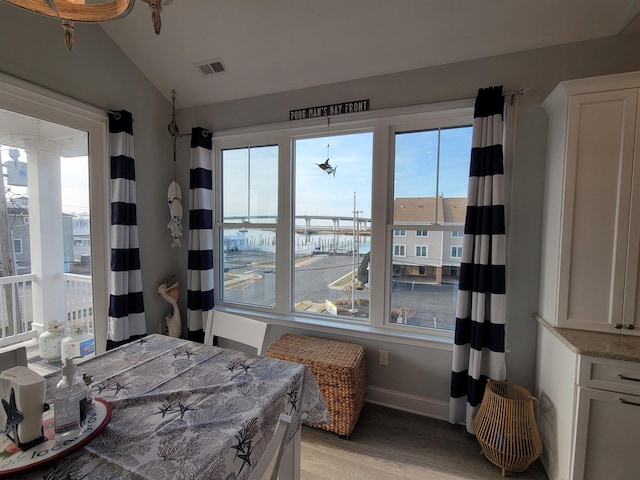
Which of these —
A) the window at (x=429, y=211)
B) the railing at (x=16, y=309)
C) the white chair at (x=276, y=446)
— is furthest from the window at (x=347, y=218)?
the white chair at (x=276, y=446)

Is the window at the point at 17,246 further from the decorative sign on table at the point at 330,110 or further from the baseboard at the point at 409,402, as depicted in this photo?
the baseboard at the point at 409,402

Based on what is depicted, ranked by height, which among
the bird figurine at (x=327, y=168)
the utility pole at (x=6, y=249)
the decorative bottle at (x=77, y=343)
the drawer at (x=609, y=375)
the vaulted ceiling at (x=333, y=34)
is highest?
the vaulted ceiling at (x=333, y=34)

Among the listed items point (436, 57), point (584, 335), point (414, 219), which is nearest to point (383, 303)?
point (414, 219)

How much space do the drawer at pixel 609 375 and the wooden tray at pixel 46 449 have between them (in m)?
1.93

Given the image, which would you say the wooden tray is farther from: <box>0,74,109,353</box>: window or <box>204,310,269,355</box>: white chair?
<box>0,74,109,353</box>: window

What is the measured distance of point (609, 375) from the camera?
1279 mm

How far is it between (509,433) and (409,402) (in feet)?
2.23

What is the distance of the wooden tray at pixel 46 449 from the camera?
0.72m

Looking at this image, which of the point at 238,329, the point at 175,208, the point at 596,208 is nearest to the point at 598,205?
the point at 596,208

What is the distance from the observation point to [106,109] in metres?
2.24

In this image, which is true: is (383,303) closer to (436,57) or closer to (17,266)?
(436,57)

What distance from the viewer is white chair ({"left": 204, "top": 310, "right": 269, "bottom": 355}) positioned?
149 centimetres

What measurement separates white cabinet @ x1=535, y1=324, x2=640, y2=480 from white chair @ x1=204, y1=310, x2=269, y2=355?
1512 mm

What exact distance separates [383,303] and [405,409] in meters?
0.78
